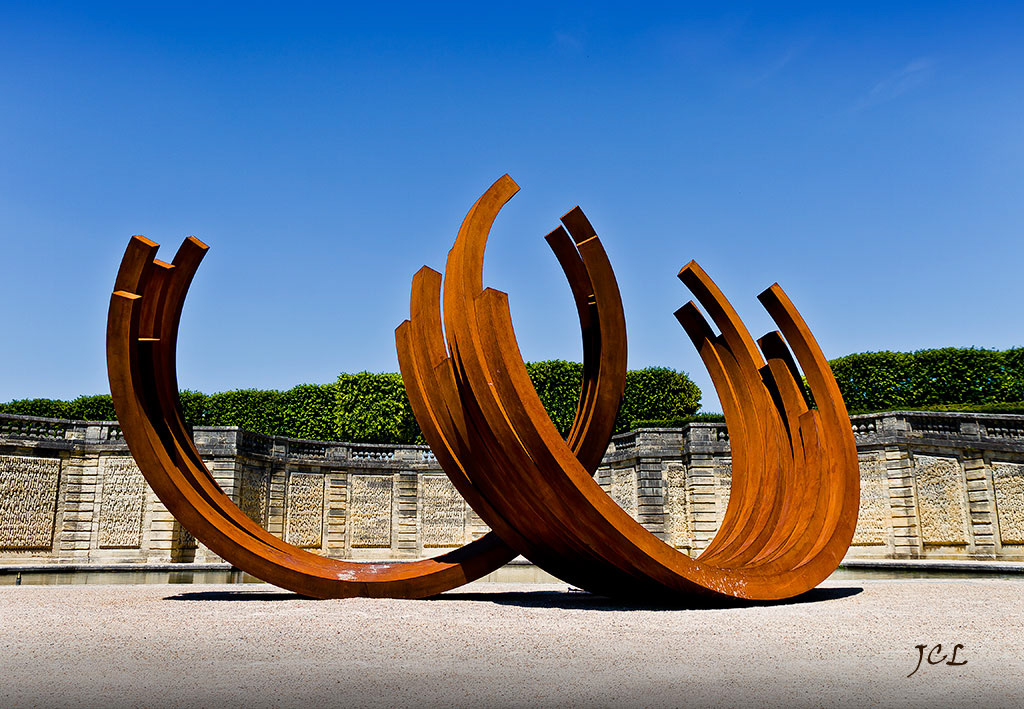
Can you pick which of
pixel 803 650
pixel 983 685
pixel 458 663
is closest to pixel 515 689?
pixel 458 663

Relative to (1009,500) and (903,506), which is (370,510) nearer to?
(903,506)

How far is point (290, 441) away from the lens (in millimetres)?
25734

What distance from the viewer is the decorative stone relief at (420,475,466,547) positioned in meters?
26.9

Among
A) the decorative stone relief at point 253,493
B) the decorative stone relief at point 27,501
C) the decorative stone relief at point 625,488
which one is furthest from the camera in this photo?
the decorative stone relief at point 625,488

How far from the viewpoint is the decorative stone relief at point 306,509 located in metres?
25.5

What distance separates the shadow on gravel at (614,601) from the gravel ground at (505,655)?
0.15m

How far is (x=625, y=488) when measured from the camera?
81.1 feet

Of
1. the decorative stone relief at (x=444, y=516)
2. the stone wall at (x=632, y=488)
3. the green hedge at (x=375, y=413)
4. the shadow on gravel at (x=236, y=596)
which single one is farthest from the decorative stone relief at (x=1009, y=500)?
the green hedge at (x=375, y=413)

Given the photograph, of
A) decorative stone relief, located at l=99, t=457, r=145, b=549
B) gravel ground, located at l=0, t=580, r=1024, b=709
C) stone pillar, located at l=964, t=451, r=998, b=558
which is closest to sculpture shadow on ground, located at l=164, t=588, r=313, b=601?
gravel ground, located at l=0, t=580, r=1024, b=709

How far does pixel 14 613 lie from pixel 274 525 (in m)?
16.7

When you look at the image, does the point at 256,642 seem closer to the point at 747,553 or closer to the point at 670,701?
the point at 670,701

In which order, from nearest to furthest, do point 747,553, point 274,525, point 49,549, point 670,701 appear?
point 670,701, point 747,553, point 49,549, point 274,525

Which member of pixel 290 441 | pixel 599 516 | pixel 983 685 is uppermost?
pixel 290 441
